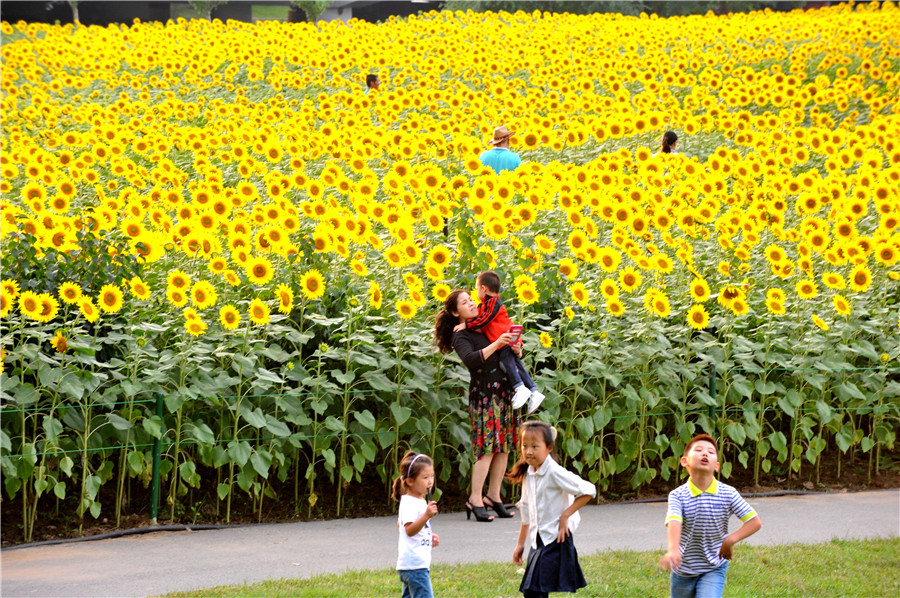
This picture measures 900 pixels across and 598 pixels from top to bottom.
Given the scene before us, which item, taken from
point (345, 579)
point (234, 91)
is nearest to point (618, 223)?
point (345, 579)

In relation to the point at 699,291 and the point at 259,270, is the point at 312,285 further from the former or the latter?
the point at 699,291

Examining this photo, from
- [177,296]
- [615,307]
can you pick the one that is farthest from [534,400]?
[177,296]

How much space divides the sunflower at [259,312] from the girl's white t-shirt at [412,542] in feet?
8.52

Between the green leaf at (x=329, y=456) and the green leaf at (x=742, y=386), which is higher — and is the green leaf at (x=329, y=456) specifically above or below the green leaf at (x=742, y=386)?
below

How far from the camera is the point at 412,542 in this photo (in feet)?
16.2

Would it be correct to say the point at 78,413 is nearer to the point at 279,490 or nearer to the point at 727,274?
the point at 279,490

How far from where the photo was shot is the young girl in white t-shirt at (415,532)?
491 centimetres

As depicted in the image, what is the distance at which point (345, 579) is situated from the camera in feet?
20.2

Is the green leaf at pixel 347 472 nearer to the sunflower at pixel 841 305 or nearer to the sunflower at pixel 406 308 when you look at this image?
the sunflower at pixel 406 308

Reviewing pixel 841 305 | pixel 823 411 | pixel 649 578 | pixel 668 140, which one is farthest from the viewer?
pixel 668 140

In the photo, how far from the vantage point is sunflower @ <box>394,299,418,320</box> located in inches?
303

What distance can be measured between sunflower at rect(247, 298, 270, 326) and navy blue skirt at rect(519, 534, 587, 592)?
287 centimetres

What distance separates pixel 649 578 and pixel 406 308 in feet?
8.09

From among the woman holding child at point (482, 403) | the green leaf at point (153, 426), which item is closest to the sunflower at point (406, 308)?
the woman holding child at point (482, 403)
